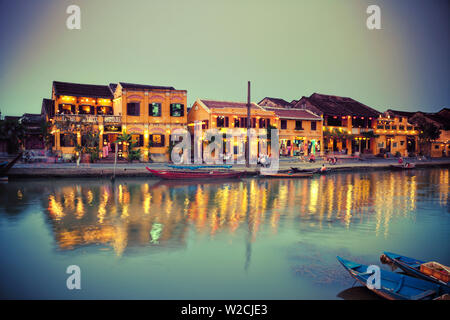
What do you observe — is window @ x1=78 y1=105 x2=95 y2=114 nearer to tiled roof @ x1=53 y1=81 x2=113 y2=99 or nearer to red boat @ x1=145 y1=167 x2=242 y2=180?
tiled roof @ x1=53 y1=81 x2=113 y2=99

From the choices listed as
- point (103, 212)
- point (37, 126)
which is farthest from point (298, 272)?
point (37, 126)

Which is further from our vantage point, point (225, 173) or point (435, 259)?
point (225, 173)

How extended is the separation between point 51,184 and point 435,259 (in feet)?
84.8

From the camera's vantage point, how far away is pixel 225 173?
94.5 ft

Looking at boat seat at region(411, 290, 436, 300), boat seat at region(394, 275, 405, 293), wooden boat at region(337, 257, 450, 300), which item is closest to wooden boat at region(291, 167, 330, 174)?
wooden boat at region(337, 257, 450, 300)

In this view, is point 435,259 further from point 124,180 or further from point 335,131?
point 335,131

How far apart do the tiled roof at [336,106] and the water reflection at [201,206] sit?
19.4m

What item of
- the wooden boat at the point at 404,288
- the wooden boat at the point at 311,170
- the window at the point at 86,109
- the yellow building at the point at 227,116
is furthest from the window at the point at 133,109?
the wooden boat at the point at 404,288

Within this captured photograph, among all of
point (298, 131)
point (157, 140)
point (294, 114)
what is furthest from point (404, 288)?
point (294, 114)

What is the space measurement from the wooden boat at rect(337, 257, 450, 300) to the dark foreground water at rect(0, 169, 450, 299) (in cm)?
63

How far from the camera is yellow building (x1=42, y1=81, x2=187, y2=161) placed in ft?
109

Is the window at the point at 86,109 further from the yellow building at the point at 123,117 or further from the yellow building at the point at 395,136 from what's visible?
the yellow building at the point at 395,136

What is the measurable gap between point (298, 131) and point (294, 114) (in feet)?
8.45

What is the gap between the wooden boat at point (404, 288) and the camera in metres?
6.89
